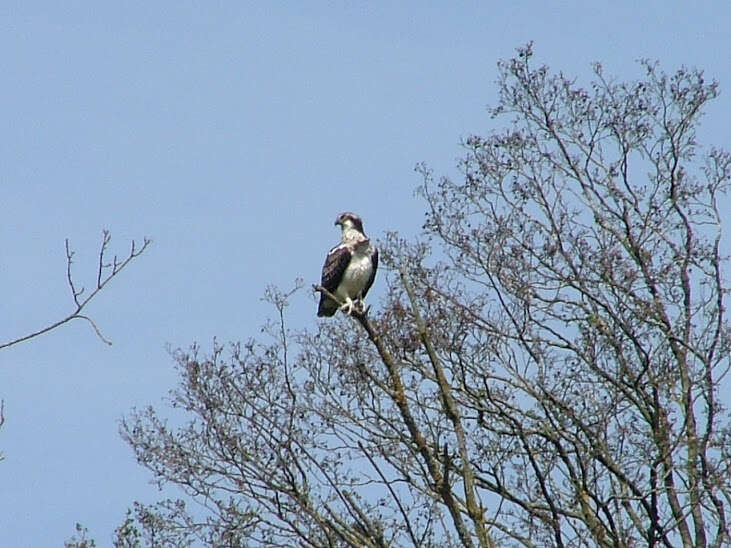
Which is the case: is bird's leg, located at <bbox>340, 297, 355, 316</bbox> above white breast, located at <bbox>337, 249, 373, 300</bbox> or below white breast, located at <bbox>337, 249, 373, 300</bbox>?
below

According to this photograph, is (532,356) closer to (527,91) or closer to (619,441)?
(619,441)

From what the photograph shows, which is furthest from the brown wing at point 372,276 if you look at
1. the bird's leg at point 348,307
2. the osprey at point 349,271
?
the bird's leg at point 348,307

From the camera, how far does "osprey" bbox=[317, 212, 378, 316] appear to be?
16.0 metres

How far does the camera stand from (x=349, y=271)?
52.9ft

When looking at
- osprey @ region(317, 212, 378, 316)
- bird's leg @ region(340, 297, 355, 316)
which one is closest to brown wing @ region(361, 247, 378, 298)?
osprey @ region(317, 212, 378, 316)

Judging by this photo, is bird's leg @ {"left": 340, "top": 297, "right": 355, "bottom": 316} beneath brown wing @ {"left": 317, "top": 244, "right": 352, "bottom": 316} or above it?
beneath

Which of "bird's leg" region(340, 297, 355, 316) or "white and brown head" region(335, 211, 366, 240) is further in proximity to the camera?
"white and brown head" region(335, 211, 366, 240)

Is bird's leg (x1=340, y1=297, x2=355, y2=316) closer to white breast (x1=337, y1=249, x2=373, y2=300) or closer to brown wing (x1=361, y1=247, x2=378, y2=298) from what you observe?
white breast (x1=337, y1=249, x2=373, y2=300)

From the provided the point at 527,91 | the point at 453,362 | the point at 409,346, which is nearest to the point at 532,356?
the point at 453,362

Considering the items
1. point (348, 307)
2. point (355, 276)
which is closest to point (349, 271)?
point (355, 276)

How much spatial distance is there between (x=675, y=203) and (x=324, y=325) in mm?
4463

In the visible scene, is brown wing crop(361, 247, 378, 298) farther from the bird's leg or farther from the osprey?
the bird's leg

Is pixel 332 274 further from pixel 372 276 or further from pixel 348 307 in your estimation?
pixel 348 307

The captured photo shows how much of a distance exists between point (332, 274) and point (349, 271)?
0.18m
